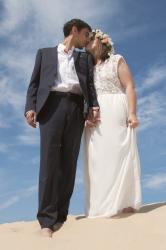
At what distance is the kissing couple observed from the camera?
233 inches

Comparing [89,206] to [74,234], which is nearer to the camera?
[74,234]

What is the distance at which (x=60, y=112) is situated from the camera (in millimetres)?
5895

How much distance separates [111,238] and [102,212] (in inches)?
27.8

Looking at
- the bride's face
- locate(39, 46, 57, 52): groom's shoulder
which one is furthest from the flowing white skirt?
locate(39, 46, 57, 52): groom's shoulder

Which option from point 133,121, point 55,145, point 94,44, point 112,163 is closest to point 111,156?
point 112,163

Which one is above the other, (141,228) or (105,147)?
(105,147)

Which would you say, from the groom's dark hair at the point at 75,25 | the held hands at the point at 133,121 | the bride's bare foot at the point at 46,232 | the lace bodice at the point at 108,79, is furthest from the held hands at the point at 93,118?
the bride's bare foot at the point at 46,232

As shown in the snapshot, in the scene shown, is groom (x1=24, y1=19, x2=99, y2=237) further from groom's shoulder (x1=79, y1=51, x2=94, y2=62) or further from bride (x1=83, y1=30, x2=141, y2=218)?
bride (x1=83, y1=30, x2=141, y2=218)

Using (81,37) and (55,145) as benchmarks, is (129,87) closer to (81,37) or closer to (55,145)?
(81,37)

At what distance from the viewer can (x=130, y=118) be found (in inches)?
241

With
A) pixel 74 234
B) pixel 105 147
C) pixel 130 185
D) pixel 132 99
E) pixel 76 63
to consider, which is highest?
pixel 76 63

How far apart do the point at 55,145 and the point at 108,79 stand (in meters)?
0.99

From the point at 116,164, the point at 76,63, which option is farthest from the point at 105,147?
the point at 76,63

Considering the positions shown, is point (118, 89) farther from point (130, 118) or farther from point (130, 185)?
point (130, 185)
